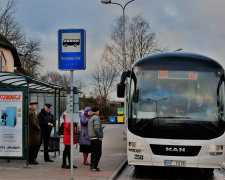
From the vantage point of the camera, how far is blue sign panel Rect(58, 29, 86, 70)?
944cm

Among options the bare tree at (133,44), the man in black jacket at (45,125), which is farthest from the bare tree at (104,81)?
the man in black jacket at (45,125)

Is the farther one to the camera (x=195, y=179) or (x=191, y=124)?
(x=195, y=179)

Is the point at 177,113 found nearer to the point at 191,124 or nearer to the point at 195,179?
the point at 191,124

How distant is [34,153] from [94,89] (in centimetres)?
5263

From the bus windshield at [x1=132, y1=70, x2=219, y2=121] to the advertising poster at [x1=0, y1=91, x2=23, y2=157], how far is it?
3237mm

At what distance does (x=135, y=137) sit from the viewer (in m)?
10.1

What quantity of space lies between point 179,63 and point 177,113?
4.50ft

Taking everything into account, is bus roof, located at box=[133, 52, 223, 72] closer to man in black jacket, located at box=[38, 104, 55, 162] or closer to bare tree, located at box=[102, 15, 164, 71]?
man in black jacket, located at box=[38, 104, 55, 162]

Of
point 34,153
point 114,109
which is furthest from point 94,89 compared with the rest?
point 34,153

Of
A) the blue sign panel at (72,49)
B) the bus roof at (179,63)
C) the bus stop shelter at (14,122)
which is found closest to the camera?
the blue sign panel at (72,49)

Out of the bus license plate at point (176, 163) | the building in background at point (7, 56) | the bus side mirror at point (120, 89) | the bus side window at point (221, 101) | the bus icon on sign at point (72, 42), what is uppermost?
the building in background at point (7, 56)

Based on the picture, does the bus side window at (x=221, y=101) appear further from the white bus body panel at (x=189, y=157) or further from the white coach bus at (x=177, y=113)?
the white bus body panel at (x=189, y=157)

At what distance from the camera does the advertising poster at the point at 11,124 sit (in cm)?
1136

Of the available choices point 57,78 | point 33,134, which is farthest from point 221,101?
point 57,78
